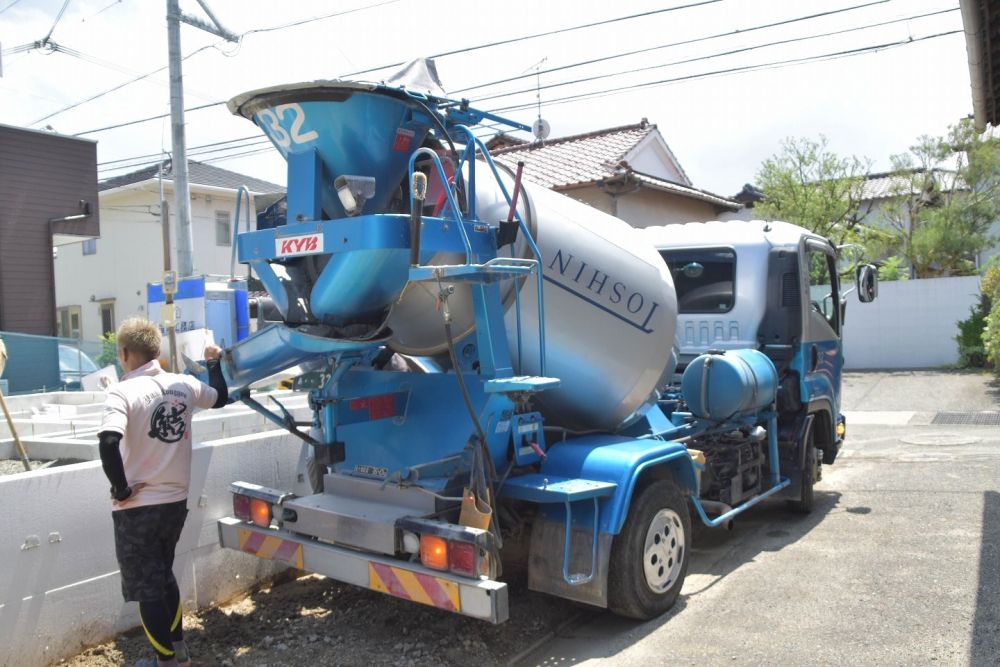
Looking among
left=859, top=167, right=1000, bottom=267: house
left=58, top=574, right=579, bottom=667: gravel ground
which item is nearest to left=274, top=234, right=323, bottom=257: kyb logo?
left=58, top=574, right=579, bottom=667: gravel ground

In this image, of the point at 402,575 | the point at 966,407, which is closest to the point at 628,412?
the point at 402,575

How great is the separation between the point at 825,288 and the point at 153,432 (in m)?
6.65

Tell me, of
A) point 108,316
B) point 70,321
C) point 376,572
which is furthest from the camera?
point 70,321

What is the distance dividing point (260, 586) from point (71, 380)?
43.6 feet

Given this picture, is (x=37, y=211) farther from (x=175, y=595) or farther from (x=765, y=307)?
(x=175, y=595)

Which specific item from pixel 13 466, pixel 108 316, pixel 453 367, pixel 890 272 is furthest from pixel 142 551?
pixel 108 316

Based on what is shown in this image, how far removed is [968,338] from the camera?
1897cm

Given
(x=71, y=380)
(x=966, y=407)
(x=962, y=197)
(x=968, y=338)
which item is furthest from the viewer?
(x=962, y=197)

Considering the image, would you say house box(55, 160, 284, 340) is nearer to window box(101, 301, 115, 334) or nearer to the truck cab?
window box(101, 301, 115, 334)

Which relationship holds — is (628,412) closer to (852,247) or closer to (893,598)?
(893,598)

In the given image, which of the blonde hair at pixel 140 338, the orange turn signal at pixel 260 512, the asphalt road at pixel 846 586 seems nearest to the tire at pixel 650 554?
the asphalt road at pixel 846 586

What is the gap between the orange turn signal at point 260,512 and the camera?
4.88m

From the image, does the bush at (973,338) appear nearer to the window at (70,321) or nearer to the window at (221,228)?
the window at (221,228)

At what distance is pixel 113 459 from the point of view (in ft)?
12.2
